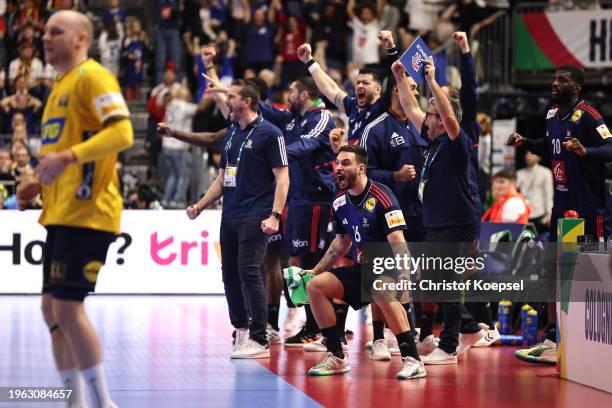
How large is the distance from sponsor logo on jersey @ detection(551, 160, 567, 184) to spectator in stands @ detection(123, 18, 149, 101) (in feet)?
43.2

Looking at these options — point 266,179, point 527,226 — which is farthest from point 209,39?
point 266,179

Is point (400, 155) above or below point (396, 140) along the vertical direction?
below

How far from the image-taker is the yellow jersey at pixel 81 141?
19.8ft

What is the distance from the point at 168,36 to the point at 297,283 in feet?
42.8

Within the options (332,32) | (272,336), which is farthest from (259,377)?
(332,32)

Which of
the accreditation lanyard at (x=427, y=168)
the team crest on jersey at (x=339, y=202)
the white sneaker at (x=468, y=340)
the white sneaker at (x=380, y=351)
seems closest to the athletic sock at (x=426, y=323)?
the white sneaker at (x=468, y=340)

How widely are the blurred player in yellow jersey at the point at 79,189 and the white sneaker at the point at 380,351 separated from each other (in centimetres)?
399

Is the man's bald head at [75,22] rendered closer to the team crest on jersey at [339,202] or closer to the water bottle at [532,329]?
the team crest on jersey at [339,202]

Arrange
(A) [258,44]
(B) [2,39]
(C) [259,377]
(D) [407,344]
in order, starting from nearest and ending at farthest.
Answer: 1. (D) [407,344]
2. (C) [259,377]
3. (A) [258,44]
4. (B) [2,39]

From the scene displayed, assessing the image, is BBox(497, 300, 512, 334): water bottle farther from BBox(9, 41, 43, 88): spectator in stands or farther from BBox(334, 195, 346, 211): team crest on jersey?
BBox(9, 41, 43, 88): spectator in stands

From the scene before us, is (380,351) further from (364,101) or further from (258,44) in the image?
(258,44)

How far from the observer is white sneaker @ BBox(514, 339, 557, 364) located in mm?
9477

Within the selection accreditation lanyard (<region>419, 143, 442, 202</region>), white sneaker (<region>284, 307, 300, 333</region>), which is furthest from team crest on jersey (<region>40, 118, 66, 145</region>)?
white sneaker (<region>284, 307, 300, 333</region>)

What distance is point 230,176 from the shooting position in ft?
32.2
